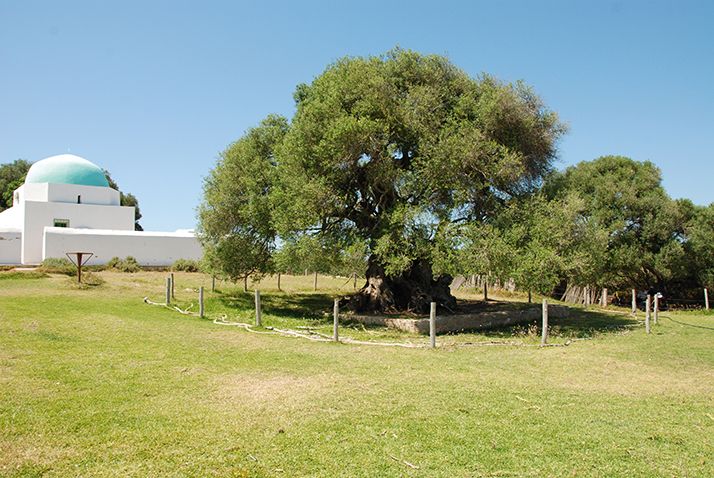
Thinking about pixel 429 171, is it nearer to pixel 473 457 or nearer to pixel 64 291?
pixel 473 457

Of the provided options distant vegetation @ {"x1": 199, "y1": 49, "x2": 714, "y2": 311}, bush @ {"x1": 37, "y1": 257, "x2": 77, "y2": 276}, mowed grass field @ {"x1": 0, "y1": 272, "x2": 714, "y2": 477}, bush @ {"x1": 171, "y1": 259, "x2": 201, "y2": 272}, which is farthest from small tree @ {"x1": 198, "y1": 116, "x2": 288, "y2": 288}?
bush @ {"x1": 171, "y1": 259, "x2": 201, "y2": 272}

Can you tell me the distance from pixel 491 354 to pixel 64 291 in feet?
60.7

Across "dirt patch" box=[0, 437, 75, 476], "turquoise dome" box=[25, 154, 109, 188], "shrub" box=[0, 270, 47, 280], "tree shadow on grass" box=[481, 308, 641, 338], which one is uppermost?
"turquoise dome" box=[25, 154, 109, 188]

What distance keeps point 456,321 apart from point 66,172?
37.6 m

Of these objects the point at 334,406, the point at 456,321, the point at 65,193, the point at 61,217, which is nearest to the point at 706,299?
the point at 456,321

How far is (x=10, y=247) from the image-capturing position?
121ft

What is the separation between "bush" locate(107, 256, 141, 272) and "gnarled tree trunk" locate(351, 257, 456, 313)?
19.5m

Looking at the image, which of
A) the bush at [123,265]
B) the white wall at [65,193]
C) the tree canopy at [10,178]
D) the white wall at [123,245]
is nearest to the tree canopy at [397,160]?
the bush at [123,265]

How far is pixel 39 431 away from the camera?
6.02m

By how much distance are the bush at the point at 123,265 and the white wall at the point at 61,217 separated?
6324 millimetres

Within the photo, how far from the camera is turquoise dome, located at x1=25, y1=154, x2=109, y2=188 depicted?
42.2 m

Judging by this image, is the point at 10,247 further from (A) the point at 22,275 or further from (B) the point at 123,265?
(A) the point at 22,275

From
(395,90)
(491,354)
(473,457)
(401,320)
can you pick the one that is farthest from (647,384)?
(395,90)

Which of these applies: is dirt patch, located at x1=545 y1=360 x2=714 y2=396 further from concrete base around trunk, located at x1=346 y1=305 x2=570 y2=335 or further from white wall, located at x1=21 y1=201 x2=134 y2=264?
white wall, located at x1=21 y1=201 x2=134 y2=264
